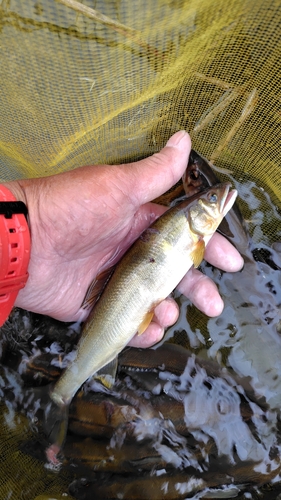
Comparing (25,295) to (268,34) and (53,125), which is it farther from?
(268,34)

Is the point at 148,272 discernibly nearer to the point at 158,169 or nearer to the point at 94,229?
the point at 94,229

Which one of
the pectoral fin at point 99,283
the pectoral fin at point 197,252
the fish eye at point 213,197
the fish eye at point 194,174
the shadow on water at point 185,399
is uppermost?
the fish eye at point 213,197

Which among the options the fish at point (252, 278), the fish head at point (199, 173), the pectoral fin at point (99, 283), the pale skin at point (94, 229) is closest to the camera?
the pale skin at point (94, 229)

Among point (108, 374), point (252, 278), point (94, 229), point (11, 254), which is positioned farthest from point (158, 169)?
point (108, 374)

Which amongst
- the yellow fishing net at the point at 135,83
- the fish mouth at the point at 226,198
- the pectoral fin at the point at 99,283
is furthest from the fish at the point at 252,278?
the pectoral fin at the point at 99,283

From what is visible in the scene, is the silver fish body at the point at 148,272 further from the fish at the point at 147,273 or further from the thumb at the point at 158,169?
the thumb at the point at 158,169

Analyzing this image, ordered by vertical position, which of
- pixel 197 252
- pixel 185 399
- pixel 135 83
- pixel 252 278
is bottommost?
Result: pixel 185 399

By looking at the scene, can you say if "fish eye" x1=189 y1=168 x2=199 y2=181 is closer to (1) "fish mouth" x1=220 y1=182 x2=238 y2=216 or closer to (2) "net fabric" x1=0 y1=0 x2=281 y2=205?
(2) "net fabric" x1=0 y1=0 x2=281 y2=205
